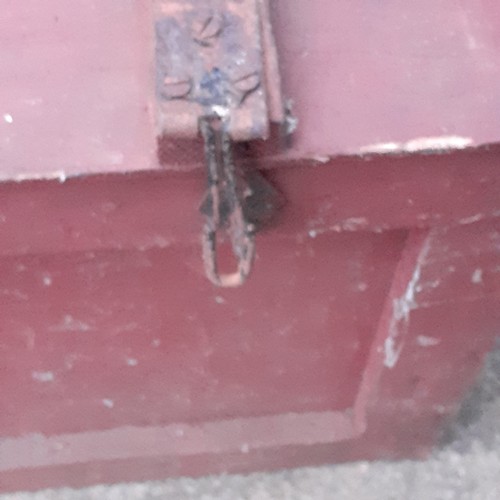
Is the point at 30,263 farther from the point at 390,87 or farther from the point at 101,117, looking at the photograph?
the point at 390,87

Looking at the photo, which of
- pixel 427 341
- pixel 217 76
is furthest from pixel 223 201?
pixel 427 341

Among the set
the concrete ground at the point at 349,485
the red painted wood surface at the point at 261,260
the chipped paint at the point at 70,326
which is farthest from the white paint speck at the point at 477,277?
the concrete ground at the point at 349,485

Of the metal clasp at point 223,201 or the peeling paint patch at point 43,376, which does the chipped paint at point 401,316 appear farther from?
the peeling paint patch at point 43,376

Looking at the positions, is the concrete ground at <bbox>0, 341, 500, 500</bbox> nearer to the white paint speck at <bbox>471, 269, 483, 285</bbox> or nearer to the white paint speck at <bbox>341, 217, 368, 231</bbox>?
the white paint speck at <bbox>471, 269, 483, 285</bbox>

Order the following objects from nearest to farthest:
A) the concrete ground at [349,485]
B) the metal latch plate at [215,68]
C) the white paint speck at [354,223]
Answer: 1. the metal latch plate at [215,68]
2. the white paint speck at [354,223]
3. the concrete ground at [349,485]

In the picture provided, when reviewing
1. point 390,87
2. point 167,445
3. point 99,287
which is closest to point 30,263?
point 99,287

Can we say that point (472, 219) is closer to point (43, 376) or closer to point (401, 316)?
point (401, 316)
